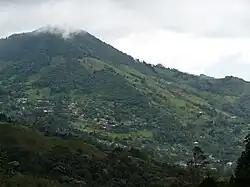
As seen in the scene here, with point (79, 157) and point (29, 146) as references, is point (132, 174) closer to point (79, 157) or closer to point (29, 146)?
point (79, 157)

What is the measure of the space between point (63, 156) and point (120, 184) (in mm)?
28000

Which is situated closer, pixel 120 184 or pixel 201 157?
pixel 201 157

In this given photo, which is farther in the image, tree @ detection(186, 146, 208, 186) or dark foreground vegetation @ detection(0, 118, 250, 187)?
dark foreground vegetation @ detection(0, 118, 250, 187)

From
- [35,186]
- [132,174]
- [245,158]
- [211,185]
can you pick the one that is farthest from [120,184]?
[211,185]

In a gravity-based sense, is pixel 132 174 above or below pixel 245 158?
below

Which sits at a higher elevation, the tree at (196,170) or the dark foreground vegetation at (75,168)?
the tree at (196,170)

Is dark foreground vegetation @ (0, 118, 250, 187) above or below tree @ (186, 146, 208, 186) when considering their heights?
below

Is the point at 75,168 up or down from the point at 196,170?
down

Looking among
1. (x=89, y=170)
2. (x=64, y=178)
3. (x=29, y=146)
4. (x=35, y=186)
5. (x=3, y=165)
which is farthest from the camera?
(x=29, y=146)

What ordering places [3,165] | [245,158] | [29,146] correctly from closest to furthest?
[245,158], [3,165], [29,146]

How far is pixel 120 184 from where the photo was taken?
171 metres

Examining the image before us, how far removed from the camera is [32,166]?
584ft

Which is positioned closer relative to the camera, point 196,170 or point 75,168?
point 196,170

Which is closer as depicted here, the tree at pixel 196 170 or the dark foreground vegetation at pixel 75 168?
the tree at pixel 196 170
